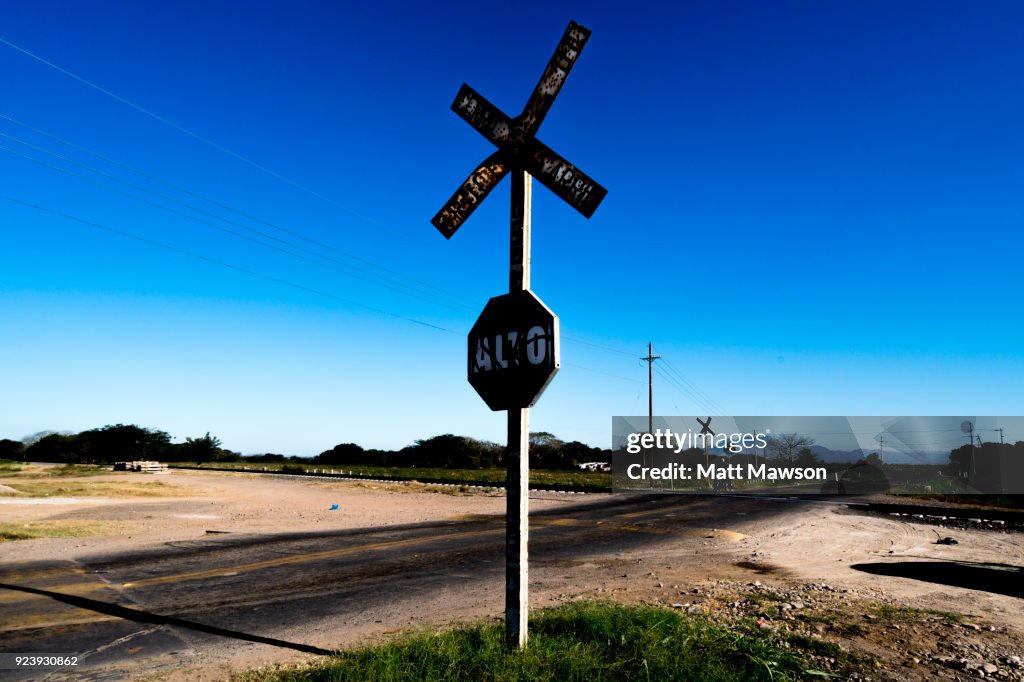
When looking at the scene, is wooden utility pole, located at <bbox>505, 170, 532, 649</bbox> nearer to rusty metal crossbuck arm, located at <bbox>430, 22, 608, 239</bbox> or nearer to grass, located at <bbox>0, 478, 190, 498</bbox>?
rusty metal crossbuck arm, located at <bbox>430, 22, 608, 239</bbox>

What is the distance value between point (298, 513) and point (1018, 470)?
6172cm

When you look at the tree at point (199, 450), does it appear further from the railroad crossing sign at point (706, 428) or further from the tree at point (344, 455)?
the railroad crossing sign at point (706, 428)

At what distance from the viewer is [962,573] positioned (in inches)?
358

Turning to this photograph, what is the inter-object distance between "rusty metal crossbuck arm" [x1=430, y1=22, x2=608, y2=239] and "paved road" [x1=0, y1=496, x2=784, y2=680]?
14.1 feet

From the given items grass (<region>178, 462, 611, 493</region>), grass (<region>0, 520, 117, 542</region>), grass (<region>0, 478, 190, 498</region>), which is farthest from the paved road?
grass (<region>178, 462, 611, 493</region>)

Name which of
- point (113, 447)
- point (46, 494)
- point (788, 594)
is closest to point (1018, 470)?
point (788, 594)

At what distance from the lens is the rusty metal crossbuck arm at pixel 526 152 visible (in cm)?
430

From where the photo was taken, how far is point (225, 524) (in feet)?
49.9

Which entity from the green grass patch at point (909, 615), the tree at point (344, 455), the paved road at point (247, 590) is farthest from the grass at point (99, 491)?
the tree at point (344, 455)

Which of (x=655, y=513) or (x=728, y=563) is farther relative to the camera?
(x=655, y=513)

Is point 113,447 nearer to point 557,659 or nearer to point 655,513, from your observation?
point 655,513

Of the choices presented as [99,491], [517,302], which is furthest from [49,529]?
[517,302]

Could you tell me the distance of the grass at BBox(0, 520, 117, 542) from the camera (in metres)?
11.8

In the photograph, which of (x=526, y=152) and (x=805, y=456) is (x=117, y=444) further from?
(x=805, y=456)
